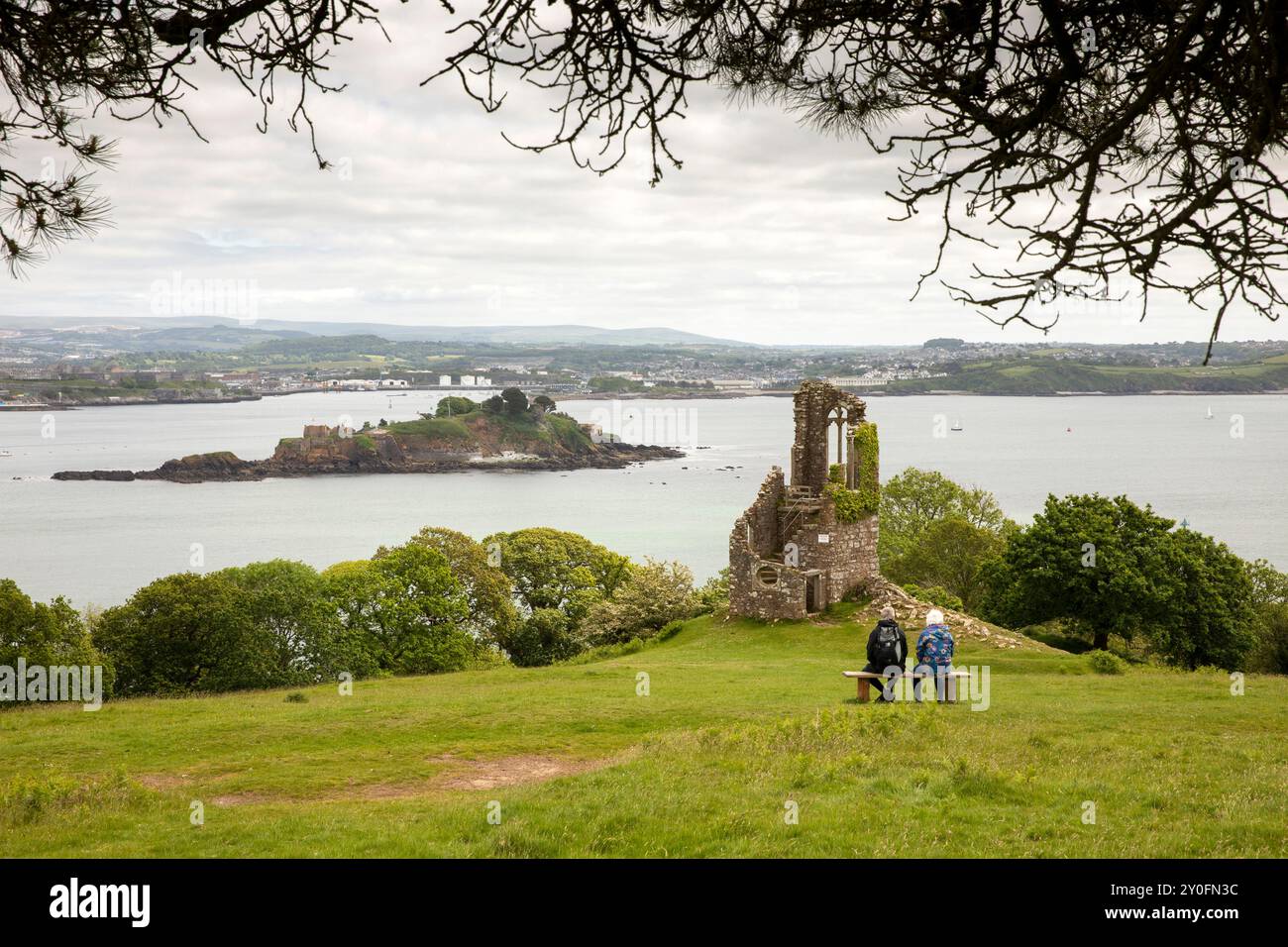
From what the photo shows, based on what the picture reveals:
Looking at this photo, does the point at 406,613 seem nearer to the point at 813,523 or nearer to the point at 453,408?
the point at 813,523

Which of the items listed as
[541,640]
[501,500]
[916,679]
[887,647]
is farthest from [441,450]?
[916,679]

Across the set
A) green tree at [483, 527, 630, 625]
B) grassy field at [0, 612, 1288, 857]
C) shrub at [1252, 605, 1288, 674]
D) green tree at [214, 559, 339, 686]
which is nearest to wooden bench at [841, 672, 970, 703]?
grassy field at [0, 612, 1288, 857]

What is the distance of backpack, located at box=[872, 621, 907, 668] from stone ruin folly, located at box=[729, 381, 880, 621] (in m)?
15.1

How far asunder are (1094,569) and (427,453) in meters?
138

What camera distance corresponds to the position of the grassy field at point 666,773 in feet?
27.9

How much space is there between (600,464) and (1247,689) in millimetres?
139916

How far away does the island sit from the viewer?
14412 cm

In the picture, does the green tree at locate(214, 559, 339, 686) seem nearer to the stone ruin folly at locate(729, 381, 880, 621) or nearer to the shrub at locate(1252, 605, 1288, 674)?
the stone ruin folly at locate(729, 381, 880, 621)
